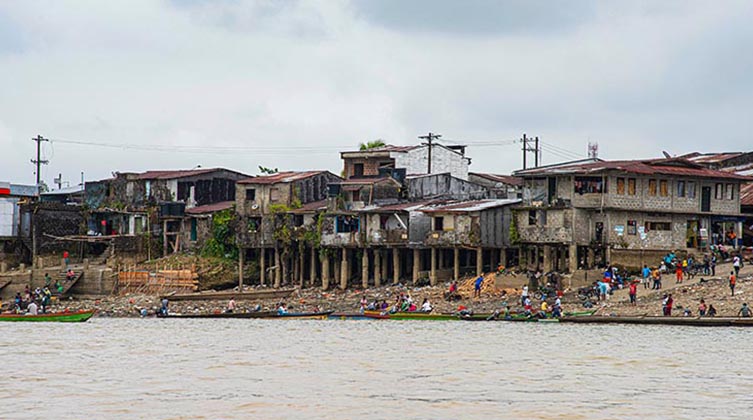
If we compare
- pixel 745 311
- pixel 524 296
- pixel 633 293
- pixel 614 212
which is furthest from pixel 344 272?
pixel 745 311

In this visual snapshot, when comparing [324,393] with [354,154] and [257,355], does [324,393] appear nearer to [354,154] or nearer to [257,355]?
[257,355]

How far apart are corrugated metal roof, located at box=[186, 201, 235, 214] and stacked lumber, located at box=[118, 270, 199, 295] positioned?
5.75 metres

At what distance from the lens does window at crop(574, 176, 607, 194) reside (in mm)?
59062

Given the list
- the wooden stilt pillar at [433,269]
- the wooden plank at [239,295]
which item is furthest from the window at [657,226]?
the wooden plank at [239,295]

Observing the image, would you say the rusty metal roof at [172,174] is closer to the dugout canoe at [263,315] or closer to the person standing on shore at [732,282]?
the dugout canoe at [263,315]

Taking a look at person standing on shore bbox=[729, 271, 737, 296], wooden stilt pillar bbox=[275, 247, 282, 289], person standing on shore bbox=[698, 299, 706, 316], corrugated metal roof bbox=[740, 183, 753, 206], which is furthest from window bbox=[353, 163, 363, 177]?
person standing on shore bbox=[698, 299, 706, 316]

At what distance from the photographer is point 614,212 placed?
59219mm

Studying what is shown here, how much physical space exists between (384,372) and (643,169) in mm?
29000

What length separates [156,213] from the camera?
77.5 metres

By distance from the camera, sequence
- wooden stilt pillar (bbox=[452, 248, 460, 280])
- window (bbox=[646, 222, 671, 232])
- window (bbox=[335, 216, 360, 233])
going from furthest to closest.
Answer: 1. window (bbox=[335, 216, 360, 233])
2. wooden stilt pillar (bbox=[452, 248, 460, 280])
3. window (bbox=[646, 222, 671, 232])

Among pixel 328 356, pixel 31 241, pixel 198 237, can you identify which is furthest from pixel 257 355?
pixel 31 241

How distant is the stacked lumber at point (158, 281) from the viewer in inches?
2758

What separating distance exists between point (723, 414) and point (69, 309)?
47.2 m

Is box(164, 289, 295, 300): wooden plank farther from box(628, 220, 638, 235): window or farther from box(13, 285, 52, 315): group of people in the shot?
box(628, 220, 638, 235): window
